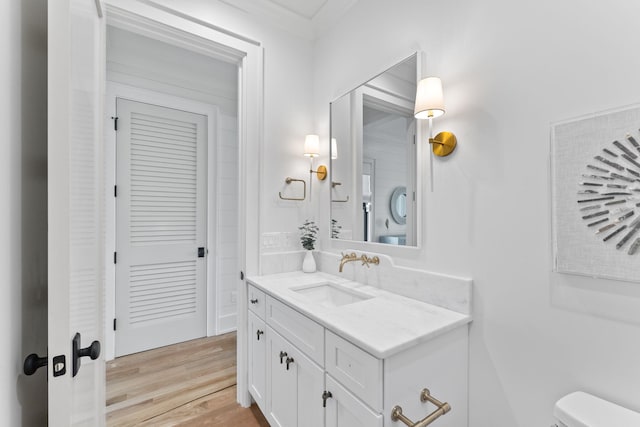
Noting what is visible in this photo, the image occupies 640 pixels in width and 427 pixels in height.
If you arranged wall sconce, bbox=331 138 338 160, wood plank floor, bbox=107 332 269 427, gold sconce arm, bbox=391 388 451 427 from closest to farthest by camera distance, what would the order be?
gold sconce arm, bbox=391 388 451 427
wood plank floor, bbox=107 332 269 427
wall sconce, bbox=331 138 338 160

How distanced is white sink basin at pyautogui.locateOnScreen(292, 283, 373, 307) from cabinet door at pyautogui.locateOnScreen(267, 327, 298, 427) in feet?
1.03

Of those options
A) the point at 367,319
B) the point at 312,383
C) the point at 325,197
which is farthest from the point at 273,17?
the point at 312,383

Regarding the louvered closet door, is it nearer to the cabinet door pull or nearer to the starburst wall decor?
the cabinet door pull

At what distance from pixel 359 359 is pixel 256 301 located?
0.97 m

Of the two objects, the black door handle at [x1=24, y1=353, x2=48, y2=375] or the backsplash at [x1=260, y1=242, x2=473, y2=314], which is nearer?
the black door handle at [x1=24, y1=353, x2=48, y2=375]

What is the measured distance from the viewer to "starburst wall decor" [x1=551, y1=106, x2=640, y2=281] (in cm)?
85

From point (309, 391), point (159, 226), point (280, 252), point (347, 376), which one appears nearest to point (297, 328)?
point (309, 391)

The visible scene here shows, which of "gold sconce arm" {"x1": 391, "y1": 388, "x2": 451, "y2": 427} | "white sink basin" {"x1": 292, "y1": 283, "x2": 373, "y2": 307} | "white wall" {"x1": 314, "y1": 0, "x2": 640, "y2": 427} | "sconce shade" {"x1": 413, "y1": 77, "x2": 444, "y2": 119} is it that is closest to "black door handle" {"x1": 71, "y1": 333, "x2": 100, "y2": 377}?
"gold sconce arm" {"x1": 391, "y1": 388, "x2": 451, "y2": 427}

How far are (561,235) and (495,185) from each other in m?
0.29

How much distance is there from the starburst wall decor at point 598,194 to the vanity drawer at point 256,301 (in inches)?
55.6

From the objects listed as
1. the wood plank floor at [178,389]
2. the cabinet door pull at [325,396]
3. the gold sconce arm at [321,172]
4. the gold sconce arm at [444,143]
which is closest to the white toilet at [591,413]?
the cabinet door pull at [325,396]

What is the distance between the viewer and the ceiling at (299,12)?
196 cm

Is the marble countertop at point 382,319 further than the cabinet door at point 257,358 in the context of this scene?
No

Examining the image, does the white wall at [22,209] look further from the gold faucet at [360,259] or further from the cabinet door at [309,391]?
the gold faucet at [360,259]
